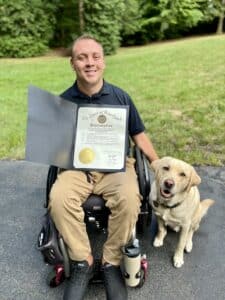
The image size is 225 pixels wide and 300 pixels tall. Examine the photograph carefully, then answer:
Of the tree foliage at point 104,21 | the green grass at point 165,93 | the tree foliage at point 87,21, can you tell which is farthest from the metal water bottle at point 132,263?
the tree foliage at point 104,21

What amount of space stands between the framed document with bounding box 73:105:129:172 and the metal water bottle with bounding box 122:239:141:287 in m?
0.53

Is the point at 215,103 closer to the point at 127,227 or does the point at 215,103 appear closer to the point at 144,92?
the point at 144,92

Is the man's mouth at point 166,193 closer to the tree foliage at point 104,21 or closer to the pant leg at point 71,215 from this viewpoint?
the pant leg at point 71,215

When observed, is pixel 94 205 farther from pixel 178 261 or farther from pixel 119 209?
pixel 178 261

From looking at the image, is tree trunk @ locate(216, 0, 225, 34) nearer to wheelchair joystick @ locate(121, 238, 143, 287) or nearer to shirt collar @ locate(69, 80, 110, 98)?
shirt collar @ locate(69, 80, 110, 98)

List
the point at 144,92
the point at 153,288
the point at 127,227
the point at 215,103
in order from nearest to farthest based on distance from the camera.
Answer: the point at 127,227, the point at 153,288, the point at 215,103, the point at 144,92

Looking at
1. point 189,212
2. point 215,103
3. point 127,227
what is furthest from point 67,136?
point 215,103

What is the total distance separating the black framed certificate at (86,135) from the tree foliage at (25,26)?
889 cm

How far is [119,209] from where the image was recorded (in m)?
2.52

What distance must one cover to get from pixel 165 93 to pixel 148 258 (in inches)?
156

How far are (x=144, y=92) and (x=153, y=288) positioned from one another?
4346mm

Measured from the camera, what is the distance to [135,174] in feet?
9.05

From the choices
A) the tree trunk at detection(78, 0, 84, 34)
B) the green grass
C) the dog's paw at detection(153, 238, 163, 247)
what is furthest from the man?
the tree trunk at detection(78, 0, 84, 34)

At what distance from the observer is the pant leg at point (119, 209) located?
2.51 meters
